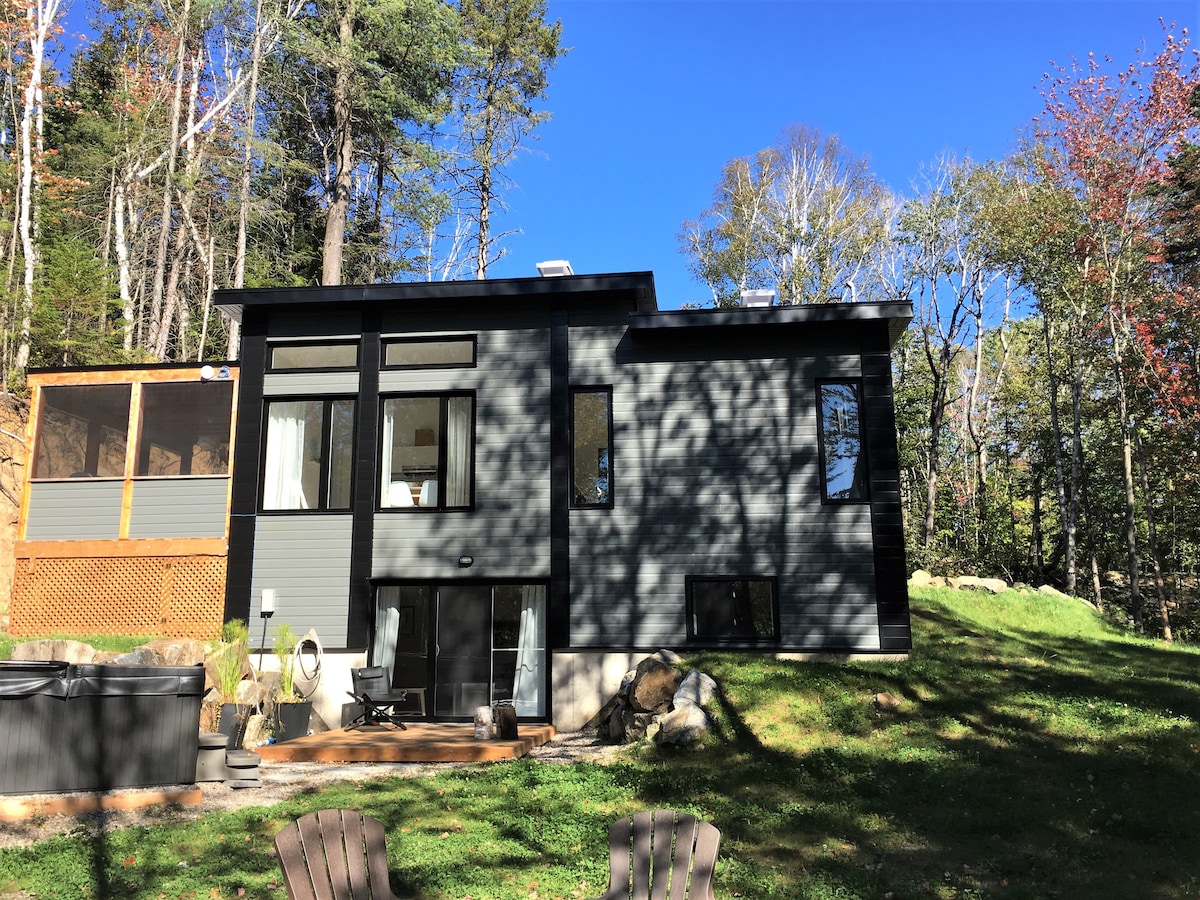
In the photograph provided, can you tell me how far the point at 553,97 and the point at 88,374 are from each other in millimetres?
17814

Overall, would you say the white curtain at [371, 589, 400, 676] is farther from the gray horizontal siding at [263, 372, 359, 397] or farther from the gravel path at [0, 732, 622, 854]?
the gray horizontal siding at [263, 372, 359, 397]

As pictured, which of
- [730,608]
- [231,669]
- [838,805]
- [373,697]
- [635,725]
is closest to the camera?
[838,805]

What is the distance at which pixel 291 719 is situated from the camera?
10.4 m

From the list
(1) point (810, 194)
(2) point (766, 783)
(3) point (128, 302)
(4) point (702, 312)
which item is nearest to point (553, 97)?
(1) point (810, 194)

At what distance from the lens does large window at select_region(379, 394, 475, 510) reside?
12.6m

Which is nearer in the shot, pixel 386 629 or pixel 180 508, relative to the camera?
pixel 386 629

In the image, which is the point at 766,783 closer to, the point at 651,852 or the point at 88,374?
the point at 651,852

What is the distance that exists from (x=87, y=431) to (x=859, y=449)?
44.8ft

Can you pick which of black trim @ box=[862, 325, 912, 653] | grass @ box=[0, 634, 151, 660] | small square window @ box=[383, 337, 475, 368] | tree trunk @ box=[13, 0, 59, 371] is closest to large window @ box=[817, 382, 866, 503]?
black trim @ box=[862, 325, 912, 653]

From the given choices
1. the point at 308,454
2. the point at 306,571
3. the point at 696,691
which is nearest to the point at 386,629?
the point at 306,571

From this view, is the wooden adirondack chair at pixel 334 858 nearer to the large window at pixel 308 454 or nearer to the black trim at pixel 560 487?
the black trim at pixel 560 487

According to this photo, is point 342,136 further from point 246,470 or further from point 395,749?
point 395,749

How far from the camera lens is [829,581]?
38.6ft

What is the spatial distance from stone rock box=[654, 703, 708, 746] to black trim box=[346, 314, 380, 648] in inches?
193
